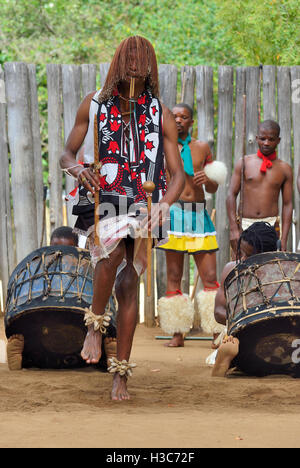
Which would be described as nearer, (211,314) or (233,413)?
(233,413)

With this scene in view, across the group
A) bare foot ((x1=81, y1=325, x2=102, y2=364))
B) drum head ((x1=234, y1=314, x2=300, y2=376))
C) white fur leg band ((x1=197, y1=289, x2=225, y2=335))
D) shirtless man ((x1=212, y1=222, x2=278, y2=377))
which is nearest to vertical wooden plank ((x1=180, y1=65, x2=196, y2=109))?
white fur leg band ((x1=197, y1=289, x2=225, y2=335))

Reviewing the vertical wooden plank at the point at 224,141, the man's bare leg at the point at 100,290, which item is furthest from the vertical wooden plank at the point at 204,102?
the man's bare leg at the point at 100,290

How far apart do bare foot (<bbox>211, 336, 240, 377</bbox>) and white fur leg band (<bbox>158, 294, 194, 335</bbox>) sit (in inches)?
91.0

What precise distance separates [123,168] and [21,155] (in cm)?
399

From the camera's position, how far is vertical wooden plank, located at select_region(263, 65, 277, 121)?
8414mm

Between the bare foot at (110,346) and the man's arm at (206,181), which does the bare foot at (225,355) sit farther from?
the man's arm at (206,181)

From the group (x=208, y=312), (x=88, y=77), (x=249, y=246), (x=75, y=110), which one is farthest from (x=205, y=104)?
(x=249, y=246)

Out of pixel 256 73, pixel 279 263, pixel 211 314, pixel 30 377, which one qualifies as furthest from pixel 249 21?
pixel 30 377

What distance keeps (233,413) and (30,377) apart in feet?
5.59

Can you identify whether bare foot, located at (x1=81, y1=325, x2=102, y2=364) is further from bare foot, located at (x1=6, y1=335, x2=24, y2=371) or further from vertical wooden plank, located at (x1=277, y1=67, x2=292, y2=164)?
vertical wooden plank, located at (x1=277, y1=67, x2=292, y2=164)

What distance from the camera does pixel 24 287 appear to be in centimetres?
566

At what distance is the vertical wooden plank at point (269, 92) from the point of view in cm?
841

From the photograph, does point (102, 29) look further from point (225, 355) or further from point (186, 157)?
point (225, 355)
